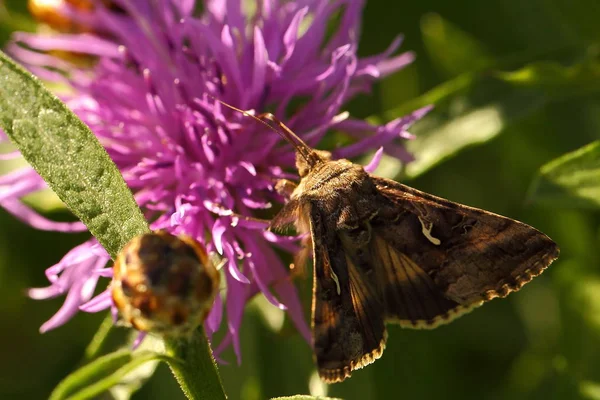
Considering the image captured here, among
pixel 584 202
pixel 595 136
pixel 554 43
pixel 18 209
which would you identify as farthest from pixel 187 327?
pixel 554 43

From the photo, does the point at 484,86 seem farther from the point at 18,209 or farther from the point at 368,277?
the point at 18,209

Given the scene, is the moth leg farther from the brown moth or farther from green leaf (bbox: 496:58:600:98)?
green leaf (bbox: 496:58:600:98)

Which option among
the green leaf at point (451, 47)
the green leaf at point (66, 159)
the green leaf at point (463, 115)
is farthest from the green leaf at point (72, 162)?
the green leaf at point (451, 47)

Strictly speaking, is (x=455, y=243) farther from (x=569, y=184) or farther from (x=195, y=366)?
(x=195, y=366)

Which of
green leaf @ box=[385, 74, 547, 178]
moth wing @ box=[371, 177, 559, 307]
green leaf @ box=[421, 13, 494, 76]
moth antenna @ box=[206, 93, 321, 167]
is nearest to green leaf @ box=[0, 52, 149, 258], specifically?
moth antenna @ box=[206, 93, 321, 167]

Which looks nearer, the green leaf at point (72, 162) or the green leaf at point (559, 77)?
the green leaf at point (72, 162)

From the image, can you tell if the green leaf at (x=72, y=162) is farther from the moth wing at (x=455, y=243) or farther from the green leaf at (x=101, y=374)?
the moth wing at (x=455, y=243)

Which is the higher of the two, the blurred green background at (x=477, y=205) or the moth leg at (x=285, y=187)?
the moth leg at (x=285, y=187)

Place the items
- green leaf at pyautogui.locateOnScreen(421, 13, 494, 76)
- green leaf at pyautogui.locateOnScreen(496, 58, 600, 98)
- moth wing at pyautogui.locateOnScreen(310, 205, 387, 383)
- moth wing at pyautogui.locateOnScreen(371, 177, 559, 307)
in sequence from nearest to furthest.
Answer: moth wing at pyautogui.locateOnScreen(310, 205, 387, 383)
moth wing at pyautogui.locateOnScreen(371, 177, 559, 307)
green leaf at pyautogui.locateOnScreen(496, 58, 600, 98)
green leaf at pyautogui.locateOnScreen(421, 13, 494, 76)
